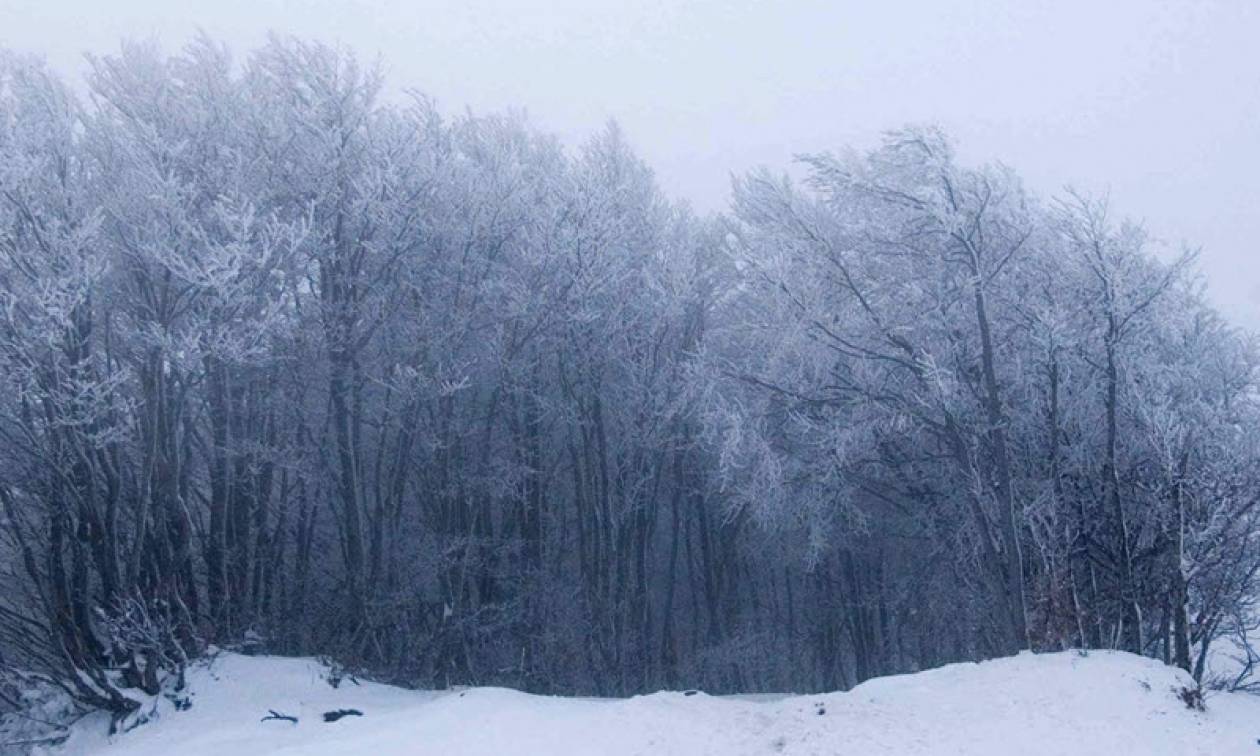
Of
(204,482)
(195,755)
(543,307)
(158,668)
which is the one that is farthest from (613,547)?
(195,755)

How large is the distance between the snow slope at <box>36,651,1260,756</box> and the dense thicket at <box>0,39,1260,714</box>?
1.62m

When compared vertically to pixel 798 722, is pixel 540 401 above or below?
above

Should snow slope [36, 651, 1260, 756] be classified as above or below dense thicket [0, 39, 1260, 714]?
below

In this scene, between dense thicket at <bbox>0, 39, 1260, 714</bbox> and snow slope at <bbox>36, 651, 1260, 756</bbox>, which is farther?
dense thicket at <bbox>0, 39, 1260, 714</bbox>

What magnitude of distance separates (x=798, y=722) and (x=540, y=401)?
1025 cm

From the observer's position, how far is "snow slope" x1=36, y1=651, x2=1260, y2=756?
9523 mm

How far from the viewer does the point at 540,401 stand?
19734 mm

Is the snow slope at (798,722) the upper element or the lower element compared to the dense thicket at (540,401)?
lower

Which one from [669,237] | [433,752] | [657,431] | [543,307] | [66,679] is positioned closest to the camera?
[433,752]

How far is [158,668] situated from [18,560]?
10.2 feet

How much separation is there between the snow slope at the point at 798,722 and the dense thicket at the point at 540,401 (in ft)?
5.33

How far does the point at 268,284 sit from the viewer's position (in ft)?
50.1

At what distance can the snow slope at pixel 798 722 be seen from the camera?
952cm

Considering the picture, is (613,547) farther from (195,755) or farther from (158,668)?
(195,755)
